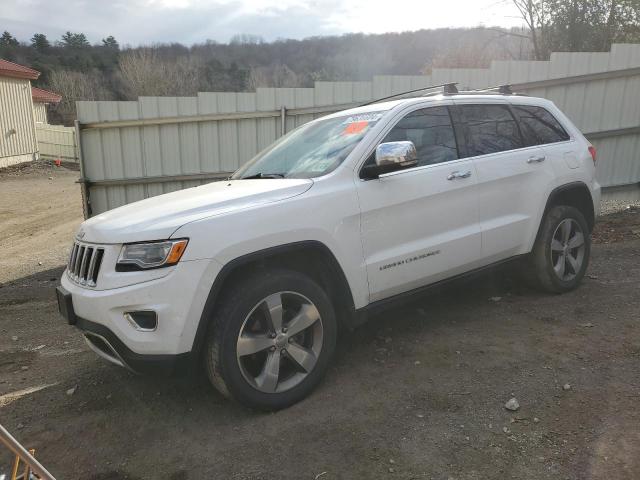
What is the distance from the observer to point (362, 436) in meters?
2.84

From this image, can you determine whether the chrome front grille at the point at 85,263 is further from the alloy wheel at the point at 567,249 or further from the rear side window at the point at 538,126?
the alloy wheel at the point at 567,249

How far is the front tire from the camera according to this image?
287cm

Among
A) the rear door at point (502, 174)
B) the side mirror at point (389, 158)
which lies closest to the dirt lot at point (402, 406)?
the rear door at point (502, 174)

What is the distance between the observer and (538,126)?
4.68m

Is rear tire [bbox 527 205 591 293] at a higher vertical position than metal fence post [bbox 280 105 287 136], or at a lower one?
lower

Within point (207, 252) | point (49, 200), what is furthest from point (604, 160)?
point (49, 200)

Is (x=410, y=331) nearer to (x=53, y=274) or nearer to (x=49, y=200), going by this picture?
(x=53, y=274)

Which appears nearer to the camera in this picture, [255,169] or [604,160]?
[255,169]

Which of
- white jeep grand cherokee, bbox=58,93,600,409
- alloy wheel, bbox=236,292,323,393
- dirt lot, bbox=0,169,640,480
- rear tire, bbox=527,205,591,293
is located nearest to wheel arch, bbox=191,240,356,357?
white jeep grand cherokee, bbox=58,93,600,409

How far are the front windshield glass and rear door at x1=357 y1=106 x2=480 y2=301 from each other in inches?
8.5

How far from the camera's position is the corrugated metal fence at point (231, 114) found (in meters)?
7.32

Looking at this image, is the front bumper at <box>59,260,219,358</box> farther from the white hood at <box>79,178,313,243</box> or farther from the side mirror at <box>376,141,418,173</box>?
the side mirror at <box>376,141,418,173</box>

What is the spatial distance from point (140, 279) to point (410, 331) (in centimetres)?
234

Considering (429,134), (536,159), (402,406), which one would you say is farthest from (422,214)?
(536,159)
